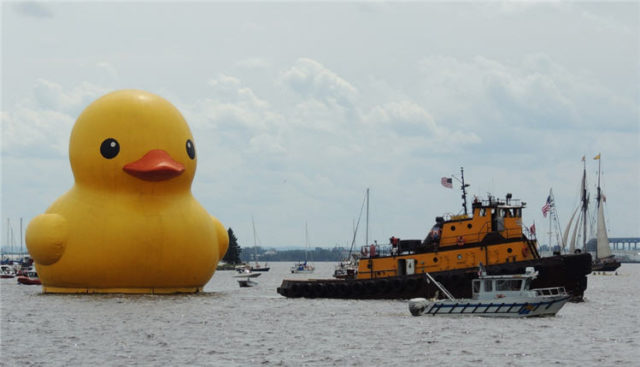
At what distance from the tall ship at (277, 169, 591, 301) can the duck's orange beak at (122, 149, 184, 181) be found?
519 inches

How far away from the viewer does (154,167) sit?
155 ft

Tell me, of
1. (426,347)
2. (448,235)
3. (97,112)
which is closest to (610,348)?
(426,347)

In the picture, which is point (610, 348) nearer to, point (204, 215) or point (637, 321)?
point (637, 321)

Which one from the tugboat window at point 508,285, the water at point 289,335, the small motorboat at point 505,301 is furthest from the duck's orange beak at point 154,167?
the tugboat window at point 508,285

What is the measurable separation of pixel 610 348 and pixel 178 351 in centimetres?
1472

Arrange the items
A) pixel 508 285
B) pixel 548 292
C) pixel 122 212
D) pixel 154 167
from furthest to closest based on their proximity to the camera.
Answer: pixel 548 292 → pixel 122 212 → pixel 154 167 → pixel 508 285

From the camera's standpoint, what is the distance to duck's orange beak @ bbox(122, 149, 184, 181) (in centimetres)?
4725

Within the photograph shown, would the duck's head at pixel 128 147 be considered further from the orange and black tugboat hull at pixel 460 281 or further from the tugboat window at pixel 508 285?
the tugboat window at pixel 508 285

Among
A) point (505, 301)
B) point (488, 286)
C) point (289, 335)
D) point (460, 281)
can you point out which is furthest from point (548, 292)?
point (289, 335)

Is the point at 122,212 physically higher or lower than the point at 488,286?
higher

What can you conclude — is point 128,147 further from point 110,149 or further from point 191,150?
point 191,150

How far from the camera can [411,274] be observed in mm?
53031

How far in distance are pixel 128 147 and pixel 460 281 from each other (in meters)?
17.4

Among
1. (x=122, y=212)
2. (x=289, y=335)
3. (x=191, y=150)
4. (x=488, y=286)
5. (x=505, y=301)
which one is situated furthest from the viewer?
(x=191, y=150)
